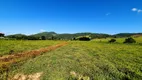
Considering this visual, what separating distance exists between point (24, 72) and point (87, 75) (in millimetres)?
7180

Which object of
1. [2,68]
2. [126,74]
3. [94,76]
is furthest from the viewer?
[2,68]

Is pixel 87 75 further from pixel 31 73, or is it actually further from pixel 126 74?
pixel 31 73

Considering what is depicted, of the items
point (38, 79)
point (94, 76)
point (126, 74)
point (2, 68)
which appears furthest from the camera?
point (2, 68)

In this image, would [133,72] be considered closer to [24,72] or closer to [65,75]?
[65,75]

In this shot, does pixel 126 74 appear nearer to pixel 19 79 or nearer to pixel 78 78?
pixel 78 78

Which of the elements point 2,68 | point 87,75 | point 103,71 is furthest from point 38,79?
point 103,71

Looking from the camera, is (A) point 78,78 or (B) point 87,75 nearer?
(A) point 78,78

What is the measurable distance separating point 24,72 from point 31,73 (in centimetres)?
97

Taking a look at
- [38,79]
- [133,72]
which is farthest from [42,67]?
[133,72]

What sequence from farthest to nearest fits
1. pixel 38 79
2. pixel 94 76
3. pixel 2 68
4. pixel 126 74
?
pixel 2 68
pixel 126 74
pixel 94 76
pixel 38 79

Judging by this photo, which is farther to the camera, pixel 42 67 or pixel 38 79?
pixel 42 67

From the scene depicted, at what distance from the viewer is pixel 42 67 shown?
1553cm

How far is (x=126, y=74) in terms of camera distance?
14664 millimetres

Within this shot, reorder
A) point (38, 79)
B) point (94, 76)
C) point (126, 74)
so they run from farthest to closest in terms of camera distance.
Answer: point (126, 74), point (94, 76), point (38, 79)
